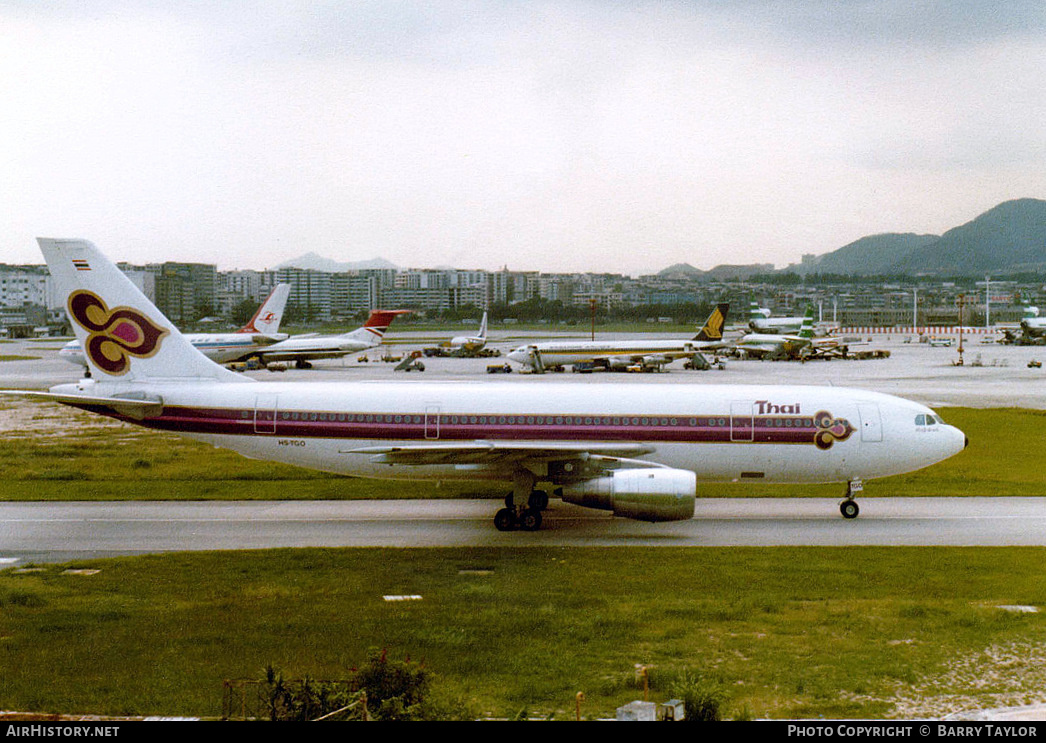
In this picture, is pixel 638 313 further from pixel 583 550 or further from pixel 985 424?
pixel 583 550

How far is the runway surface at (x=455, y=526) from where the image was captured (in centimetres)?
2616

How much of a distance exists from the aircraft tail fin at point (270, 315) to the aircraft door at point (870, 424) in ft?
246

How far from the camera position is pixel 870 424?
29516 millimetres

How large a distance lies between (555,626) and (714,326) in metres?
88.1

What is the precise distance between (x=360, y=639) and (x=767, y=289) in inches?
4876

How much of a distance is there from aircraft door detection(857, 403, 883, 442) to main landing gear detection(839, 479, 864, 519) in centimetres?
160

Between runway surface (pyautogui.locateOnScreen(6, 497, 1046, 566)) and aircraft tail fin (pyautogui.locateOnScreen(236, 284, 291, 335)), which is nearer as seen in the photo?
runway surface (pyautogui.locateOnScreen(6, 497, 1046, 566))

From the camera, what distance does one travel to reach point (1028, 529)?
2780 centimetres

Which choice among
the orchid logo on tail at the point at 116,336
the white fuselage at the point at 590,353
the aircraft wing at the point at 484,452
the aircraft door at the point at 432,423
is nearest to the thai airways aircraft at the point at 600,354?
the white fuselage at the point at 590,353

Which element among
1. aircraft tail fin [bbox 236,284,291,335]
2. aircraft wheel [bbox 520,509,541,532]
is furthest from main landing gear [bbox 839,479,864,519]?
aircraft tail fin [bbox 236,284,291,335]

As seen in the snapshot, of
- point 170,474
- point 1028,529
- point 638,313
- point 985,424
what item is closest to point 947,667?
point 1028,529

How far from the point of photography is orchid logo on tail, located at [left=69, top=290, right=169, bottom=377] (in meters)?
30.1

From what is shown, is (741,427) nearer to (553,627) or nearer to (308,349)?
(553,627)

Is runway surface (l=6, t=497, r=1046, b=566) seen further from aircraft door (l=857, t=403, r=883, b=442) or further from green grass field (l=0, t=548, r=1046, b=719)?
aircraft door (l=857, t=403, r=883, b=442)
